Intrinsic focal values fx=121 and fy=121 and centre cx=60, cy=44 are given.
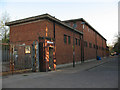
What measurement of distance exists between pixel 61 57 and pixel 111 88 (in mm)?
11621

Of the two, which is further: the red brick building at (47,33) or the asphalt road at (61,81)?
the red brick building at (47,33)

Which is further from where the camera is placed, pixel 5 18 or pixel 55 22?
pixel 5 18

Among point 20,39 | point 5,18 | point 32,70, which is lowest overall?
point 32,70

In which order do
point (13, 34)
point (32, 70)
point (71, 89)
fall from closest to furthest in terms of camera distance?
point (71, 89), point (32, 70), point (13, 34)

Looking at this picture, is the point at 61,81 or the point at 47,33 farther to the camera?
the point at 47,33

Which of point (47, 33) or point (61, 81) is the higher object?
point (47, 33)

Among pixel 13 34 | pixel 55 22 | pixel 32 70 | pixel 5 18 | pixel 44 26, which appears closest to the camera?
pixel 32 70

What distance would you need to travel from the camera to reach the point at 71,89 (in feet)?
19.0

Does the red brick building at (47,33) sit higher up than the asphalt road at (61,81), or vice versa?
the red brick building at (47,33)

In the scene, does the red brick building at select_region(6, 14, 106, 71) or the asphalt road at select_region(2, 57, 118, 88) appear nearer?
the asphalt road at select_region(2, 57, 118, 88)

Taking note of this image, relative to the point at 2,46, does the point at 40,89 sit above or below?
below

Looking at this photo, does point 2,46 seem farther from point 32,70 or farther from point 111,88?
point 111,88

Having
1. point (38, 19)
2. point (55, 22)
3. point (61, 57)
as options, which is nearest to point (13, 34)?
Answer: point (38, 19)

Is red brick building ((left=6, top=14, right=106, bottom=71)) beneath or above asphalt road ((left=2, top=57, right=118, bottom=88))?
above
